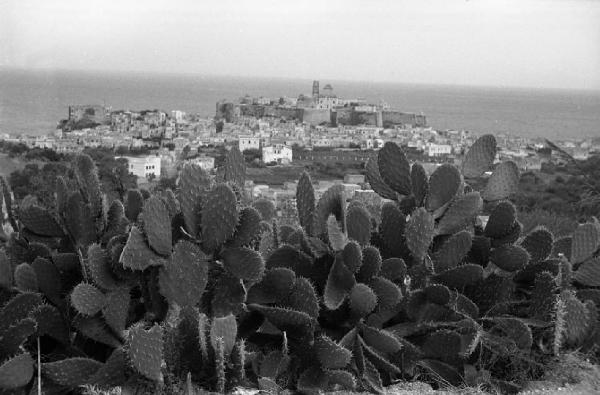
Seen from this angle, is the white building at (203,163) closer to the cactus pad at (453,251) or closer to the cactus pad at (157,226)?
the cactus pad at (157,226)

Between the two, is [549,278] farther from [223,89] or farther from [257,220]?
[223,89]

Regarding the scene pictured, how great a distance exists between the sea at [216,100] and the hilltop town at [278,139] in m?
0.65

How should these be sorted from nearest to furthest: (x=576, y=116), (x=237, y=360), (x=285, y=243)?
(x=237, y=360) < (x=285, y=243) < (x=576, y=116)

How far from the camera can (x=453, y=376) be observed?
238 cm

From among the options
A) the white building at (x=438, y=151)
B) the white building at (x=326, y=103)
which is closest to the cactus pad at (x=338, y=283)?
the white building at (x=438, y=151)

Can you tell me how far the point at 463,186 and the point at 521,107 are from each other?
45958 mm

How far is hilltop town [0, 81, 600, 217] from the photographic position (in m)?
7.58

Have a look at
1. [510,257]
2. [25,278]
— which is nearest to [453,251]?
[510,257]

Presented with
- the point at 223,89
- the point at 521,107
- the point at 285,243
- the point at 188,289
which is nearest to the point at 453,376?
the point at 285,243

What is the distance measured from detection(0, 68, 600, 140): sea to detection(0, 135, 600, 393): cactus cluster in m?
4.18

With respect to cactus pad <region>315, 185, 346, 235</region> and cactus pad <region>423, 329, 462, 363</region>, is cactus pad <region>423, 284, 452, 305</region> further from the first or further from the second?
cactus pad <region>315, 185, 346, 235</region>

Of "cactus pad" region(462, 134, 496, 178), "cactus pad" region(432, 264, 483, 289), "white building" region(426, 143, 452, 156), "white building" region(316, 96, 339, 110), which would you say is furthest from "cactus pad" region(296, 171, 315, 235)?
"white building" region(316, 96, 339, 110)

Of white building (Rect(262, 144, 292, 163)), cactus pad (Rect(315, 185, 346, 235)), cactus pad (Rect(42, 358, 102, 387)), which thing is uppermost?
cactus pad (Rect(315, 185, 346, 235))

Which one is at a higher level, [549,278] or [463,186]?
[463,186]
